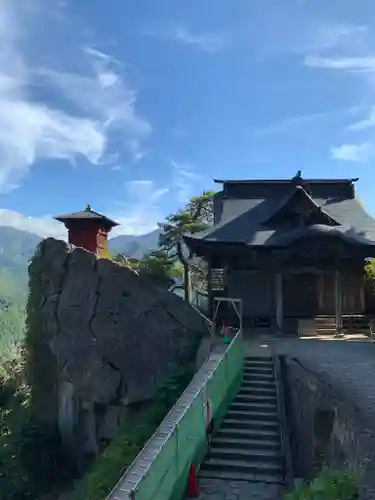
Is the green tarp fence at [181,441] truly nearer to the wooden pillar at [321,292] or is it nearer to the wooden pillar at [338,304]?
the wooden pillar at [338,304]

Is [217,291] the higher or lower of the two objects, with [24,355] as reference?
higher

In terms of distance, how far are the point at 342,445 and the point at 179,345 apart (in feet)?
34.7

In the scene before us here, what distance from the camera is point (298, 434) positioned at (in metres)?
11.1

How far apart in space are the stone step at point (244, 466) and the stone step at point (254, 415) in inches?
60.1

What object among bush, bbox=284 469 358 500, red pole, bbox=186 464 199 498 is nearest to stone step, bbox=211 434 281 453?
red pole, bbox=186 464 199 498

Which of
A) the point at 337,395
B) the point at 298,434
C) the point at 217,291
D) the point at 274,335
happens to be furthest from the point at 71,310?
the point at 337,395

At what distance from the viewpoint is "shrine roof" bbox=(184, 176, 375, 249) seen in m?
18.8

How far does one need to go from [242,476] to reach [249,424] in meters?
1.75

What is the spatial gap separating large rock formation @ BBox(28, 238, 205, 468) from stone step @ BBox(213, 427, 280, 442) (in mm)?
6680

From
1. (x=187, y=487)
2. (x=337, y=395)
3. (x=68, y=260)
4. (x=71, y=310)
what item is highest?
(x=68, y=260)

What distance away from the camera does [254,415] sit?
11.9 meters

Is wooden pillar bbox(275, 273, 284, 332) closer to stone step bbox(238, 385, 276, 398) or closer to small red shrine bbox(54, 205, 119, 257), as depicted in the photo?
stone step bbox(238, 385, 276, 398)

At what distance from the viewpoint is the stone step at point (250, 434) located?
11109 mm

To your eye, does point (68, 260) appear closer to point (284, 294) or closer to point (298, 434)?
point (284, 294)
